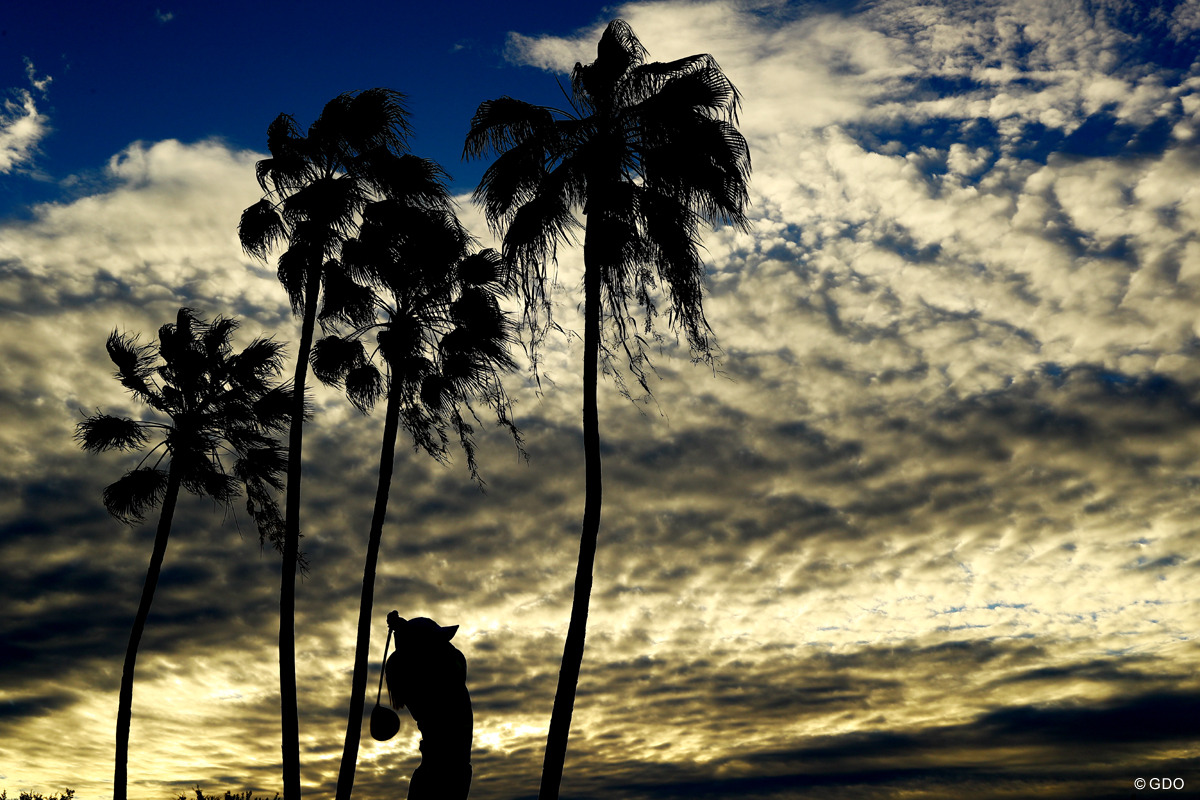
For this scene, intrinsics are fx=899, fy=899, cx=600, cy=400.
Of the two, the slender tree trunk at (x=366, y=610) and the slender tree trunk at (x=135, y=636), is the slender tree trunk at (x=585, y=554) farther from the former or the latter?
→ the slender tree trunk at (x=135, y=636)

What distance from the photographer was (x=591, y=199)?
16.5 metres

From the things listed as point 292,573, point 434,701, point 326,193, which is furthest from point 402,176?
point 434,701

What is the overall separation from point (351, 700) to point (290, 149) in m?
13.8

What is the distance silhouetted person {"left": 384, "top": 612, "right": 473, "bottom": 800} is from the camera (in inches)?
355

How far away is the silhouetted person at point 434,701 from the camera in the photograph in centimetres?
902

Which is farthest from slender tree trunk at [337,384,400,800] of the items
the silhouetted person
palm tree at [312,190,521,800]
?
the silhouetted person

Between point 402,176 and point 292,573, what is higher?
point 402,176

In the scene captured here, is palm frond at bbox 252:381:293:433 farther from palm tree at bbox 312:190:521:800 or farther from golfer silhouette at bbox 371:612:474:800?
golfer silhouette at bbox 371:612:474:800

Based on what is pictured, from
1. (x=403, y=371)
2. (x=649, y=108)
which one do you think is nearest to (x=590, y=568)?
(x=649, y=108)

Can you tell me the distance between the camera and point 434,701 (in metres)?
9.08

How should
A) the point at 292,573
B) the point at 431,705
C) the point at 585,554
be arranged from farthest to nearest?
the point at 292,573 → the point at 585,554 → the point at 431,705

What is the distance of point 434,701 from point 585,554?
6244mm

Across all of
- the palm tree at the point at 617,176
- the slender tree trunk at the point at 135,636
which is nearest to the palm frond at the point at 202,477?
the slender tree trunk at the point at 135,636

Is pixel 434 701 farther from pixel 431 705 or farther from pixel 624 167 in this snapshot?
pixel 624 167
